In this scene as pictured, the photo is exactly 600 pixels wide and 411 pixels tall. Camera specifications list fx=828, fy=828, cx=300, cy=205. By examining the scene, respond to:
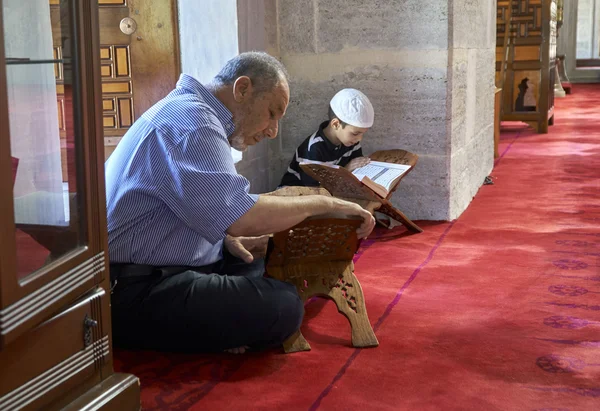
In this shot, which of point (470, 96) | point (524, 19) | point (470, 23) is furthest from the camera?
point (524, 19)

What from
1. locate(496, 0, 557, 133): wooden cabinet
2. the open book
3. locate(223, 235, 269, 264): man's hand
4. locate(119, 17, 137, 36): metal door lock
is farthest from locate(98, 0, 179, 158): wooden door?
locate(496, 0, 557, 133): wooden cabinet

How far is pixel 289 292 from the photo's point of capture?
2.64m

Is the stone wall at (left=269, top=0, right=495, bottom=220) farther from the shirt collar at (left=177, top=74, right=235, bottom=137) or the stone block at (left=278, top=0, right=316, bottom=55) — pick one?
the shirt collar at (left=177, top=74, right=235, bottom=137)

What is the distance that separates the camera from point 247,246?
2994mm

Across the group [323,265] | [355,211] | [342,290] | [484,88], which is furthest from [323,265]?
[484,88]

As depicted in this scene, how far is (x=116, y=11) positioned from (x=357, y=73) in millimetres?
1381

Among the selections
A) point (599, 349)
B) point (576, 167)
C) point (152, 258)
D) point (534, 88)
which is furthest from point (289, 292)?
point (534, 88)

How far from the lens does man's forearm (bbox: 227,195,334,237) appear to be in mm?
2445

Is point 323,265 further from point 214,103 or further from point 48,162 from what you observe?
point 48,162

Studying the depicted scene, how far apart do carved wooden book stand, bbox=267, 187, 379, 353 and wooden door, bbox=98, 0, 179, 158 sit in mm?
1805

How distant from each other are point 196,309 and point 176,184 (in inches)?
15.7

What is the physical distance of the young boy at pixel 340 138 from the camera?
431cm


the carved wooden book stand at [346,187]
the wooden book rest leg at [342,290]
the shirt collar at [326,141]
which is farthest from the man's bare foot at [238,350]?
the shirt collar at [326,141]

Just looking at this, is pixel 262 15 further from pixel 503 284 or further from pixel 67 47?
pixel 67 47
